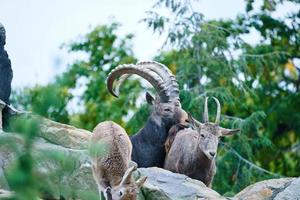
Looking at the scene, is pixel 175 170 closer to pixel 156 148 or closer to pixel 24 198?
pixel 156 148

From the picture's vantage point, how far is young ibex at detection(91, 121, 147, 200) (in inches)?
347

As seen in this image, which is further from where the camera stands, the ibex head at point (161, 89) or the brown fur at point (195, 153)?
the ibex head at point (161, 89)

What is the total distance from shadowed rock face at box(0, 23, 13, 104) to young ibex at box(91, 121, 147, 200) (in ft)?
5.52

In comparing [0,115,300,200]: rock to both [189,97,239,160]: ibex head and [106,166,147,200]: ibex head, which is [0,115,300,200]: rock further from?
[189,97,239,160]: ibex head

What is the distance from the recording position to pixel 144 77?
563 inches

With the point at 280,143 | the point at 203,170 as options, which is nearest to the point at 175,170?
the point at 203,170

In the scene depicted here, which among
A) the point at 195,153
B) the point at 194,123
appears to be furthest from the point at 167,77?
the point at 195,153

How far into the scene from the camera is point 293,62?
26391 mm

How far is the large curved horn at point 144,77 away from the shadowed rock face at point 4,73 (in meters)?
2.97

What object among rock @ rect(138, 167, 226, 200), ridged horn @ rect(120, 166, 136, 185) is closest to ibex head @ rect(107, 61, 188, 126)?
rock @ rect(138, 167, 226, 200)

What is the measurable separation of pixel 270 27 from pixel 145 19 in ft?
19.5

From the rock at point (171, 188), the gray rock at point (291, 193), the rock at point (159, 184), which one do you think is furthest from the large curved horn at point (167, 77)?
the gray rock at point (291, 193)

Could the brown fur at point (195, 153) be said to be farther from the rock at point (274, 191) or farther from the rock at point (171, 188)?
the rock at point (274, 191)

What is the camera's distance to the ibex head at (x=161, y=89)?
1351 centimetres
